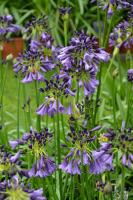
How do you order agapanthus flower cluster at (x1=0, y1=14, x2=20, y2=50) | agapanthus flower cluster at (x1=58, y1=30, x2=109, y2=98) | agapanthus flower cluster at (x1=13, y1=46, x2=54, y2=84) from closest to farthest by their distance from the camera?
agapanthus flower cluster at (x1=58, y1=30, x2=109, y2=98) < agapanthus flower cluster at (x1=13, y1=46, x2=54, y2=84) < agapanthus flower cluster at (x1=0, y1=14, x2=20, y2=50)

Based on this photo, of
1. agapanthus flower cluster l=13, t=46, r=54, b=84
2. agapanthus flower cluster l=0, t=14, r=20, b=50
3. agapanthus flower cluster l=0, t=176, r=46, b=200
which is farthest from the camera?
agapanthus flower cluster l=0, t=14, r=20, b=50

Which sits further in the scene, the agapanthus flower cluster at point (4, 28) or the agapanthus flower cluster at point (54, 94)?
the agapanthus flower cluster at point (4, 28)

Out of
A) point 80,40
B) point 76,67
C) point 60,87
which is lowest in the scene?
point 60,87

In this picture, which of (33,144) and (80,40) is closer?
(33,144)

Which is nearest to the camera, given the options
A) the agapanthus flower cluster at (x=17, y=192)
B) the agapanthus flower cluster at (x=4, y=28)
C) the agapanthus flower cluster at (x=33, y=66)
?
the agapanthus flower cluster at (x=17, y=192)

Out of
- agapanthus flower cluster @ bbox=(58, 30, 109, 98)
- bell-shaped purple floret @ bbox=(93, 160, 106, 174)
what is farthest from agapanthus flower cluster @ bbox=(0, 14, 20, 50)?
bell-shaped purple floret @ bbox=(93, 160, 106, 174)

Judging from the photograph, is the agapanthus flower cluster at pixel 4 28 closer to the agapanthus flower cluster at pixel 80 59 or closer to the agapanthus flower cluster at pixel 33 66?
the agapanthus flower cluster at pixel 33 66

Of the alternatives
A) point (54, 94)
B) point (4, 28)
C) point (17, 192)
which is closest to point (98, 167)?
point (54, 94)

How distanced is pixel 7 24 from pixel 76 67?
1369 millimetres

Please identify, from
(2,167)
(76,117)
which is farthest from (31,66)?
(2,167)

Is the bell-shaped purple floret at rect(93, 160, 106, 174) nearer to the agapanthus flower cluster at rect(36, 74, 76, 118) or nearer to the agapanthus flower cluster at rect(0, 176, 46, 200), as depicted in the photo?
the agapanthus flower cluster at rect(36, 74, 76, 118)

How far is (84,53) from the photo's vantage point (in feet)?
5.03

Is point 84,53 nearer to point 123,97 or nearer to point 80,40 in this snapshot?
point 80,40

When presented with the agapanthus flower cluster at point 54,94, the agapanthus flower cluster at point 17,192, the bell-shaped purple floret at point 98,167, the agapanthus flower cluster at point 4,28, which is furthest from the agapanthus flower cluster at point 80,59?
the agapanthus flower cluster at point 4,28
